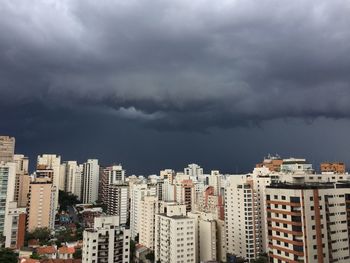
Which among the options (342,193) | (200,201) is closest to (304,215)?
(342,193)

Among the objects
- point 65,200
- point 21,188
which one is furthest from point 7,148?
point 21,188

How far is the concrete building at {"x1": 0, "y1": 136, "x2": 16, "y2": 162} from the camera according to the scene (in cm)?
9014

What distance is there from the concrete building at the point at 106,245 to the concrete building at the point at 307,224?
16.4m

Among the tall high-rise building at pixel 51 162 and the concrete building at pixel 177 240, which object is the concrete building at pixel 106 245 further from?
the tall high-rise building at pixel 51 162

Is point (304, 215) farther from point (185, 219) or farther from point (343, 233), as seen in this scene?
point (185, 219)

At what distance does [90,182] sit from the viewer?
106m

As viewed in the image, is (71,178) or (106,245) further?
(71,178)

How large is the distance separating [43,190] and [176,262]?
34.2m

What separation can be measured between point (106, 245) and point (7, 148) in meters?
66.6

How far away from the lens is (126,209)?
79.6 m

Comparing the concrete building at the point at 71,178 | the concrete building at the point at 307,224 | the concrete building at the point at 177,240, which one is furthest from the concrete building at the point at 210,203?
the concrete building at the point at 71,178

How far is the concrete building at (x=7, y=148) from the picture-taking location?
9014cm

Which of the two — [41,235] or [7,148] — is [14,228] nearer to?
[41,235]

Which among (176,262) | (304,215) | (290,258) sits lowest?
(176,262)
